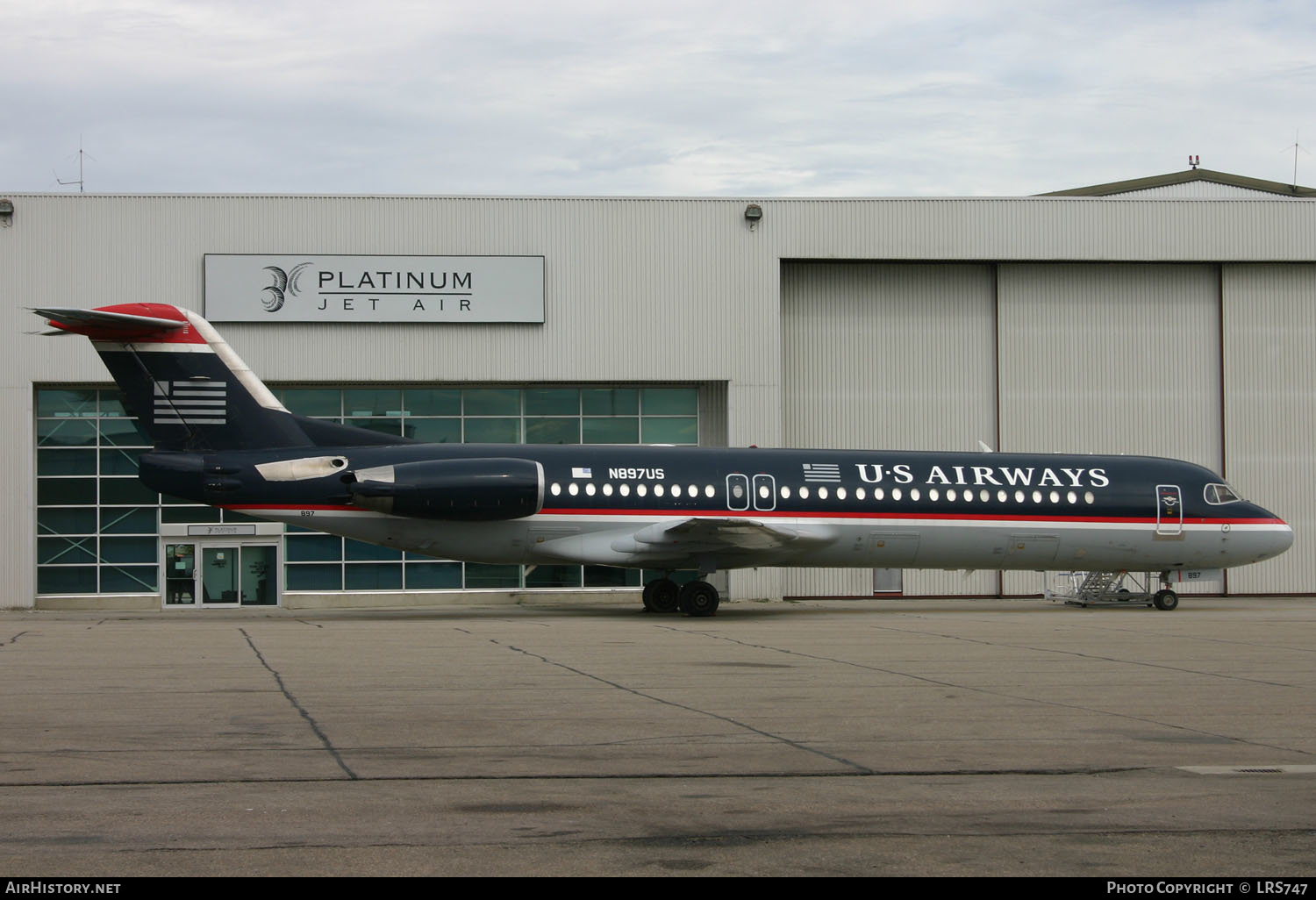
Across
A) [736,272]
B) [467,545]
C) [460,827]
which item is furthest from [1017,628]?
[460,827]

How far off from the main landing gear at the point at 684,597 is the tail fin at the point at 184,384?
750cm

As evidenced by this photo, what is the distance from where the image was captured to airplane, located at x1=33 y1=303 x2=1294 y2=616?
2317cm

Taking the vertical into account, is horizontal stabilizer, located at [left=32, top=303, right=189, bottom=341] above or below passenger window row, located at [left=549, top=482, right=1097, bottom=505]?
above

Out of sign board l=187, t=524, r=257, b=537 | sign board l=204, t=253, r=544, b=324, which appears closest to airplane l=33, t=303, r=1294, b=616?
sign board l=204, t=253, r=544, b=324

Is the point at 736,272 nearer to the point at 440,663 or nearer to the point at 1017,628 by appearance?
the point at 1017,628

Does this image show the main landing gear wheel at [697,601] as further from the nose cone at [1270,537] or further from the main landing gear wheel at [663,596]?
the nose cone at [1270,537]

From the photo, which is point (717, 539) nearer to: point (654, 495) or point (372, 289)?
point (654, 495)

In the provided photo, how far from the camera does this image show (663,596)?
2611 centimetres

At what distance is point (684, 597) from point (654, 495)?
207 centimetres

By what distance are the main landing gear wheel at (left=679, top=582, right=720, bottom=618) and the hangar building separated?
697 cm

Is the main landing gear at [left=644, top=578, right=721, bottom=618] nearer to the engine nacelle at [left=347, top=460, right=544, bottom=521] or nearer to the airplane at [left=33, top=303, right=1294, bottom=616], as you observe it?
the airplane at [left=33, top=303, right=1294, bottom=616]

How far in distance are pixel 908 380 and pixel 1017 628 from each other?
1382 centimetres

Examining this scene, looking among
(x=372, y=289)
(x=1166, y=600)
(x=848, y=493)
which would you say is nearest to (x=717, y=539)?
(x=848, y=493)
